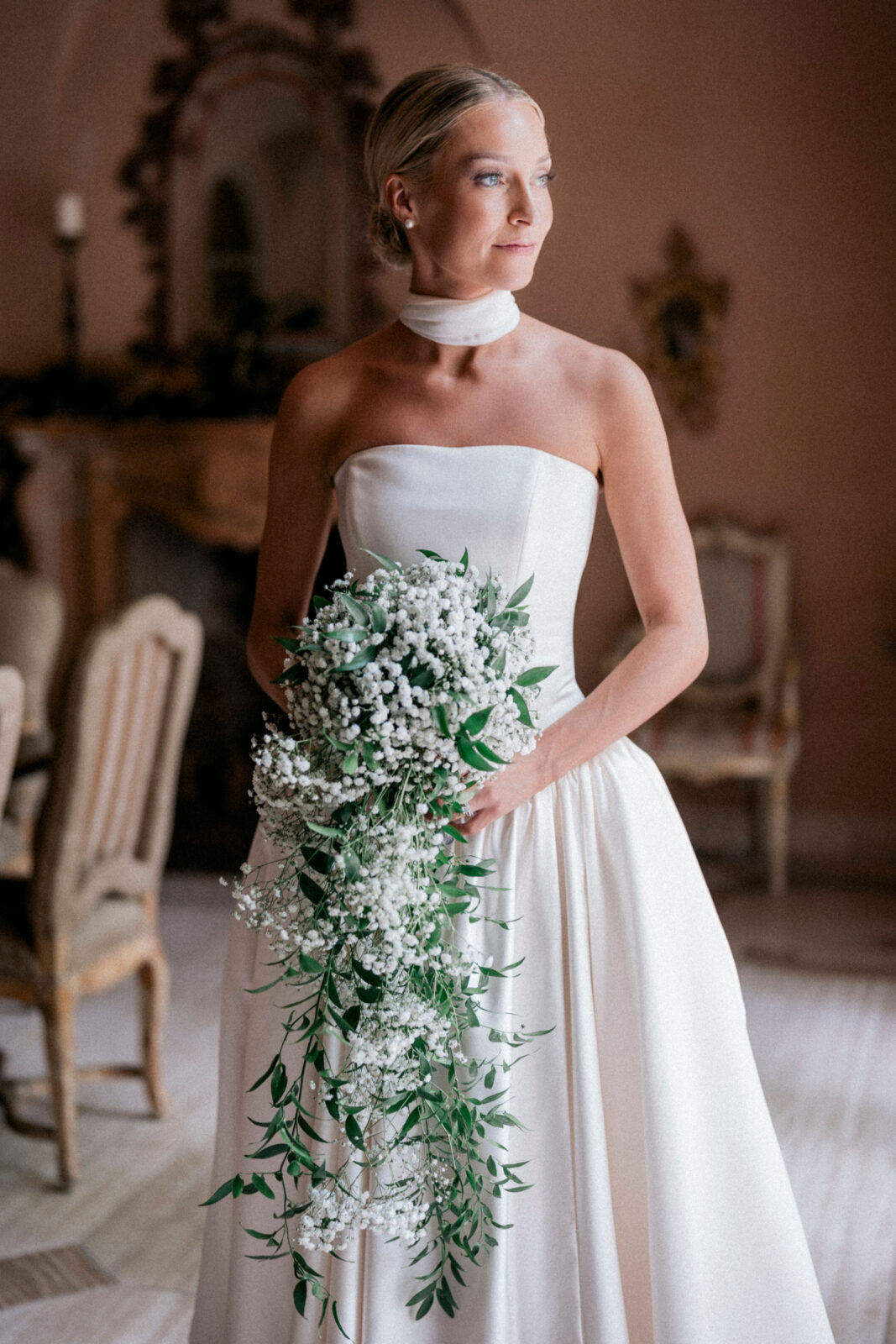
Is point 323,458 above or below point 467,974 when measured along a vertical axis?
above

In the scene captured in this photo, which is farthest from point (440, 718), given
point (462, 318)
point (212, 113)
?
point (212, 113)

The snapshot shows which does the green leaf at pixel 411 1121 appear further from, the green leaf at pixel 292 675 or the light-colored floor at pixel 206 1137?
the light-colored floor at pixel 206 1137

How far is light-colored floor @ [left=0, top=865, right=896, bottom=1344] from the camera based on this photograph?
2.11m

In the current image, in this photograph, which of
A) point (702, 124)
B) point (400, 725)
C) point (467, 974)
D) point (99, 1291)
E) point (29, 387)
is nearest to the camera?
point (400, 725)

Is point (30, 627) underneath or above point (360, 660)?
underneath

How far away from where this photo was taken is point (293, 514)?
4.78ft

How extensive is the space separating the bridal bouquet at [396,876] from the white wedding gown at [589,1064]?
0.20 ft

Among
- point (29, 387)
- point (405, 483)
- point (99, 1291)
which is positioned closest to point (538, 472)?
point (405, 483)

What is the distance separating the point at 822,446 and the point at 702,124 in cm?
120

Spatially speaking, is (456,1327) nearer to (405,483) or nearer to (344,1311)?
(344,1311)

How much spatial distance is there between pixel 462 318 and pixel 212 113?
409 centimetres

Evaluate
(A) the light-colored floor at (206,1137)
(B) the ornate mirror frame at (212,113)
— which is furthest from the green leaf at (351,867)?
(B) the ornate mirror frame at (212,113)

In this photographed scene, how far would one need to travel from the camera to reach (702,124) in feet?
14.8

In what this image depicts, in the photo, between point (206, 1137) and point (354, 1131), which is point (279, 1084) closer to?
point (354, 1131)
